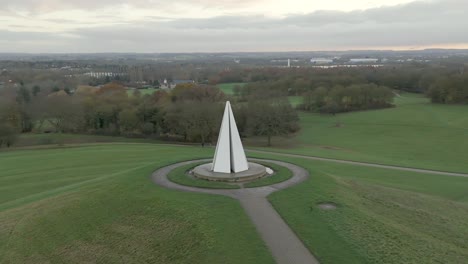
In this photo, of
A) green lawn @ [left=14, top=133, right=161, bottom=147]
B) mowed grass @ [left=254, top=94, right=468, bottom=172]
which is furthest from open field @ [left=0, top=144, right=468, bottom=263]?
green lawn @ [left=14, top=133, right=161, bottom=147]

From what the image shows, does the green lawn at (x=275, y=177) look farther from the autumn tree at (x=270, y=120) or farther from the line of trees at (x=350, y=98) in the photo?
the line of trees at (x=350, y=98)

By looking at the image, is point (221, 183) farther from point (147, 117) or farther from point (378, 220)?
point (147, 117)

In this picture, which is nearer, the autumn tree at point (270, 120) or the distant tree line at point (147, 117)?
the autumn tree at point (270, 120)

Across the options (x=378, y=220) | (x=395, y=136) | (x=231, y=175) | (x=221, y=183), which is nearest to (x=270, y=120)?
(x=395, y=136)

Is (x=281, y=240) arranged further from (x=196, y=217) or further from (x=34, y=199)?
(x=34, y=199)

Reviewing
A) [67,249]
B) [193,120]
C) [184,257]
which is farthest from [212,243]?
[193,120]

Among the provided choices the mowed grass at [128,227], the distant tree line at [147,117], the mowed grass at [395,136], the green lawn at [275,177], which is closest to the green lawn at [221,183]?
the green lawn at [275,177]

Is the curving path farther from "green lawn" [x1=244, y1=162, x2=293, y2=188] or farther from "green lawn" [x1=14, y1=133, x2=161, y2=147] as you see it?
"green lawn" [x1=14, y1=133, x2=161, y2=147]
